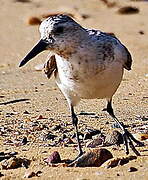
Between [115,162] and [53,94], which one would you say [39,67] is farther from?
[115,162]

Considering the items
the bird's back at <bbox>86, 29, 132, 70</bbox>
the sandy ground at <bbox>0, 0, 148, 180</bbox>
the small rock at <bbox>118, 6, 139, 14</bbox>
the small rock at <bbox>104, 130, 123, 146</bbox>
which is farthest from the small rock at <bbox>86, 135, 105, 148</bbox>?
the small rock at <bbox>118, 6, 139, 14</bbox>

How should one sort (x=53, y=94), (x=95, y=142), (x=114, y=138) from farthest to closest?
(x=53, y=94) < (x=114, y=138) < (x=95, y=142)

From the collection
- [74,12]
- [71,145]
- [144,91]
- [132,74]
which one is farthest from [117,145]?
[74,12]

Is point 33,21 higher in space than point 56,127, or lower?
lower

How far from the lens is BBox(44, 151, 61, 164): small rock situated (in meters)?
6.00

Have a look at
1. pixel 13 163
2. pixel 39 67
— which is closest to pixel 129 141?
pixel 13 163

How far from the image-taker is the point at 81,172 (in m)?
5.67

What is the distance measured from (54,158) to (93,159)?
357mm

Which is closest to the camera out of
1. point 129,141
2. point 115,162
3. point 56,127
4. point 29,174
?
point 29,174

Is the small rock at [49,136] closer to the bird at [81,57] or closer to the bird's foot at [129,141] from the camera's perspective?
the bird at [81,57]

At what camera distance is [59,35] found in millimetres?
5777

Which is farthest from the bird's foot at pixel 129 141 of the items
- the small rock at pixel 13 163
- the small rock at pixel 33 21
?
the small rock at pixel 33 21

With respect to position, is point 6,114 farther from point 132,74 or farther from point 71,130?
point 132,74

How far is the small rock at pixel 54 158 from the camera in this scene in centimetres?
600
